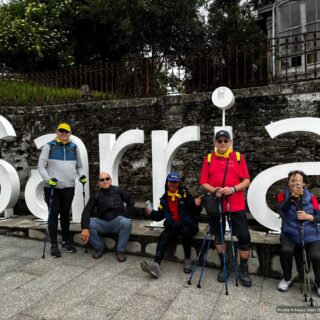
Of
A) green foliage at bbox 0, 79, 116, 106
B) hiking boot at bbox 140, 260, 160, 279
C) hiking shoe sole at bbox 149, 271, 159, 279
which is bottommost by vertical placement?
hiking shoe sole at bbox 149, 271, 159, 279

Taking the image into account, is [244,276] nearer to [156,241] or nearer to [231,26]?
[156,241]

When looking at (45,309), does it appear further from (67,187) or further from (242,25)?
(242,25)

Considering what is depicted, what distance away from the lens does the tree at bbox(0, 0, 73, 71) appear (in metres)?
14.4

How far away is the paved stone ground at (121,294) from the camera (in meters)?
3.04

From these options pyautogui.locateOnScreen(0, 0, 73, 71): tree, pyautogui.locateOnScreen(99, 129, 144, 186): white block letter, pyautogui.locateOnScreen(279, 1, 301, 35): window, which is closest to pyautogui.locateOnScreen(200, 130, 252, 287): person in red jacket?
pyautogui.locateOnScreen(99, 129, 144, 186): white block letter

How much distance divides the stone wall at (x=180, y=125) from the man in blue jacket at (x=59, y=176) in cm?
210

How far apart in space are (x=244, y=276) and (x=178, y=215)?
1094 mm

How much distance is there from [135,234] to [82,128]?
3.31 m

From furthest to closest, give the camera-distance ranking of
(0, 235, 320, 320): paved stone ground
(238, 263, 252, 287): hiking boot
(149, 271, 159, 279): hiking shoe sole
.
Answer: (149, 271, 159, 279): hiking shoe sole < (238, 263, 252, 287): hiking boot < (0, 235, 320, 320): paved stone ground

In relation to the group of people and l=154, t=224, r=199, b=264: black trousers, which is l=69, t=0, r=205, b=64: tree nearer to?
the group of people

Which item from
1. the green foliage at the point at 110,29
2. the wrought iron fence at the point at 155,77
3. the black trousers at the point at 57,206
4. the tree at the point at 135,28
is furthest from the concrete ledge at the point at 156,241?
the tree at the point at 135,28

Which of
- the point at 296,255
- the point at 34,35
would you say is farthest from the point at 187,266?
the point at 34,35

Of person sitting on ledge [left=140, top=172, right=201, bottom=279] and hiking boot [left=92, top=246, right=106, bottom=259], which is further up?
person sitting on ledge [left=140, top=172, right=201, bottom=279]

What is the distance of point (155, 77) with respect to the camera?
22.3 feet
